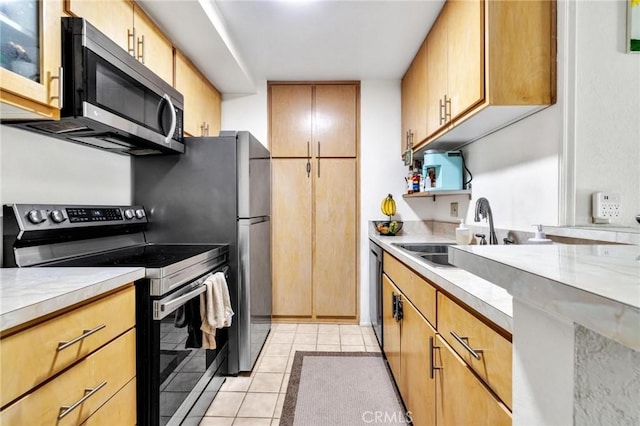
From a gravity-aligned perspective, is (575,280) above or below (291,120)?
below

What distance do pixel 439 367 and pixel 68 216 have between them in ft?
5.65

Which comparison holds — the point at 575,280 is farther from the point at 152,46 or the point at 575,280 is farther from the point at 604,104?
the point at 152,46

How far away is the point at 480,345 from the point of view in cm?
86

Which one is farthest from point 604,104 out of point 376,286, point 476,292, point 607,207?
point 376,286

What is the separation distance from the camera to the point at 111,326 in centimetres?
107

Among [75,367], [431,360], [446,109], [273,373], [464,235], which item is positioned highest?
[446,109]

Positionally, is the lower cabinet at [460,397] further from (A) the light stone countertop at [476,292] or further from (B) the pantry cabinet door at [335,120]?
(B) the pantry cabinet door at [335,120]

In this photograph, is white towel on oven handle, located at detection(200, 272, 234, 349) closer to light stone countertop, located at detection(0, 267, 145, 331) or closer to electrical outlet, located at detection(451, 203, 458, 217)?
light stone countertop, located at detection(0, 267, 145, 331)

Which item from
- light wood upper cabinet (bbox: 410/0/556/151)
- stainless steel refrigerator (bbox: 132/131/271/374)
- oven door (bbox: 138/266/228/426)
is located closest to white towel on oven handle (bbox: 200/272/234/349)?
oven door (bbox: 138/266/228/426)

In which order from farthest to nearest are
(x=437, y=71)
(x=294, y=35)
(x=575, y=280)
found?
(x=294, y=35)
(x=437, y=71)
(x=575, y=280)

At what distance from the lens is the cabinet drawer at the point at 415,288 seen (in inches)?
49.8

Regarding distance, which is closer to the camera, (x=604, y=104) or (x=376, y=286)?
(x=604, y=104)

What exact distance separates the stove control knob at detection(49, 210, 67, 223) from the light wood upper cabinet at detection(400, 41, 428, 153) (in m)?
2.19

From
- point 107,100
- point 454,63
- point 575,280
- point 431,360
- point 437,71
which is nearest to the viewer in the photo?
point 575,280
